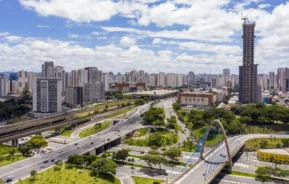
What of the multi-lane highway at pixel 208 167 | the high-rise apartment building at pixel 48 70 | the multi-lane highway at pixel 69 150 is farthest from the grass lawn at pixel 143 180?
the high-rise apartment building at pixel 48 70

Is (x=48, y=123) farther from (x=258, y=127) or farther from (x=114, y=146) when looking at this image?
(x=258, y=127)

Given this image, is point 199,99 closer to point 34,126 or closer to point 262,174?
point 34,126

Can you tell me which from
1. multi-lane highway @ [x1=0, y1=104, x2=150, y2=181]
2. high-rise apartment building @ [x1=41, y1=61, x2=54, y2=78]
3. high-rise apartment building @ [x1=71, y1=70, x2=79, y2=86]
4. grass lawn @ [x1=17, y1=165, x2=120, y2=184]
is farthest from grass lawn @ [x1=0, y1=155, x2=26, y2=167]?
high-rise apartment building @ [x1=71, y1=70, x2=79, y2=86]

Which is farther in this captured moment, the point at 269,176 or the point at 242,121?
the point at 242,121

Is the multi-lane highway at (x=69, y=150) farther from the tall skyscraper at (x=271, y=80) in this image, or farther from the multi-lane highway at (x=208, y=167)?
the tall skyscraper at (x=271, y=80)

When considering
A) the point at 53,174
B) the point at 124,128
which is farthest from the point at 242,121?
the point at 53,174

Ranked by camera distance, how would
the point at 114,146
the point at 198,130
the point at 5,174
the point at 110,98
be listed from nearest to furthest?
the point at 5,174
the point at 114,146
the point at 198,130
the point at 110,98
